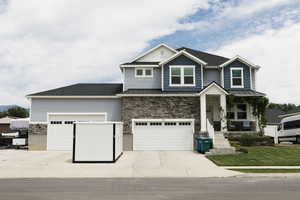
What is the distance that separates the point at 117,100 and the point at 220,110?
8.42 meters

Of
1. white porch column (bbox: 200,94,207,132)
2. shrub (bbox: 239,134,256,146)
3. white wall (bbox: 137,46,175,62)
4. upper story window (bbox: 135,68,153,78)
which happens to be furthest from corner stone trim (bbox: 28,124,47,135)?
shrub (bbox: 239,134,256,146)

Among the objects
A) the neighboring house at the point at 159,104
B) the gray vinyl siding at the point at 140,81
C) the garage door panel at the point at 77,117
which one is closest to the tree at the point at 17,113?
A: the neighboring house at the point at 159,104

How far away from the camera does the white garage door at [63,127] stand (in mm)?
22891

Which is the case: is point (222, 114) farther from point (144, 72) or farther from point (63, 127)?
point (63, 127)

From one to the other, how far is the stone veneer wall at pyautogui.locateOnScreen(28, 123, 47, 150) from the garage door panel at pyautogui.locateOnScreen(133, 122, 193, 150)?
7.38m

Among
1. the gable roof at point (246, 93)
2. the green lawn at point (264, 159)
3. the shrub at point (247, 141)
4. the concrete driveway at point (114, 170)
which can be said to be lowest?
the concrete driveway at point (114, 170)

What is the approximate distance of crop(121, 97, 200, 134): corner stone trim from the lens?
22562mm

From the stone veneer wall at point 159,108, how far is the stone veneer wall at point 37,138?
6607 mm

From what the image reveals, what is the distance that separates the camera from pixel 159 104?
74.5 ft

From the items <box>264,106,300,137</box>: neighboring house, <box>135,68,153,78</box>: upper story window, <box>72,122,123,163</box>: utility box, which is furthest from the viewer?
<box>264,106,300,137</box>: neighboring house

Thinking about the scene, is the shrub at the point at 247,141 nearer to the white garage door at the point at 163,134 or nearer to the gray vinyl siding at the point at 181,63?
the white garage door at the point at 163,134

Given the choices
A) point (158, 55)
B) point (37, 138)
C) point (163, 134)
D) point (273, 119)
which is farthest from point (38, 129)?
point (273, 119)

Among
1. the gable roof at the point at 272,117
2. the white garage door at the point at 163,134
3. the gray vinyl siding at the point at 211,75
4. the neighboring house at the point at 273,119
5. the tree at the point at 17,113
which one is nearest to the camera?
the white garage door at the point at 163,134

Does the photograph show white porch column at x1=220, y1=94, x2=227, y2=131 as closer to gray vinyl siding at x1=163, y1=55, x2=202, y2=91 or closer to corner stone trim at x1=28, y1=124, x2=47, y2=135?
gray vinyl siding at x1=163, y1=55, x2=202, y2=91
